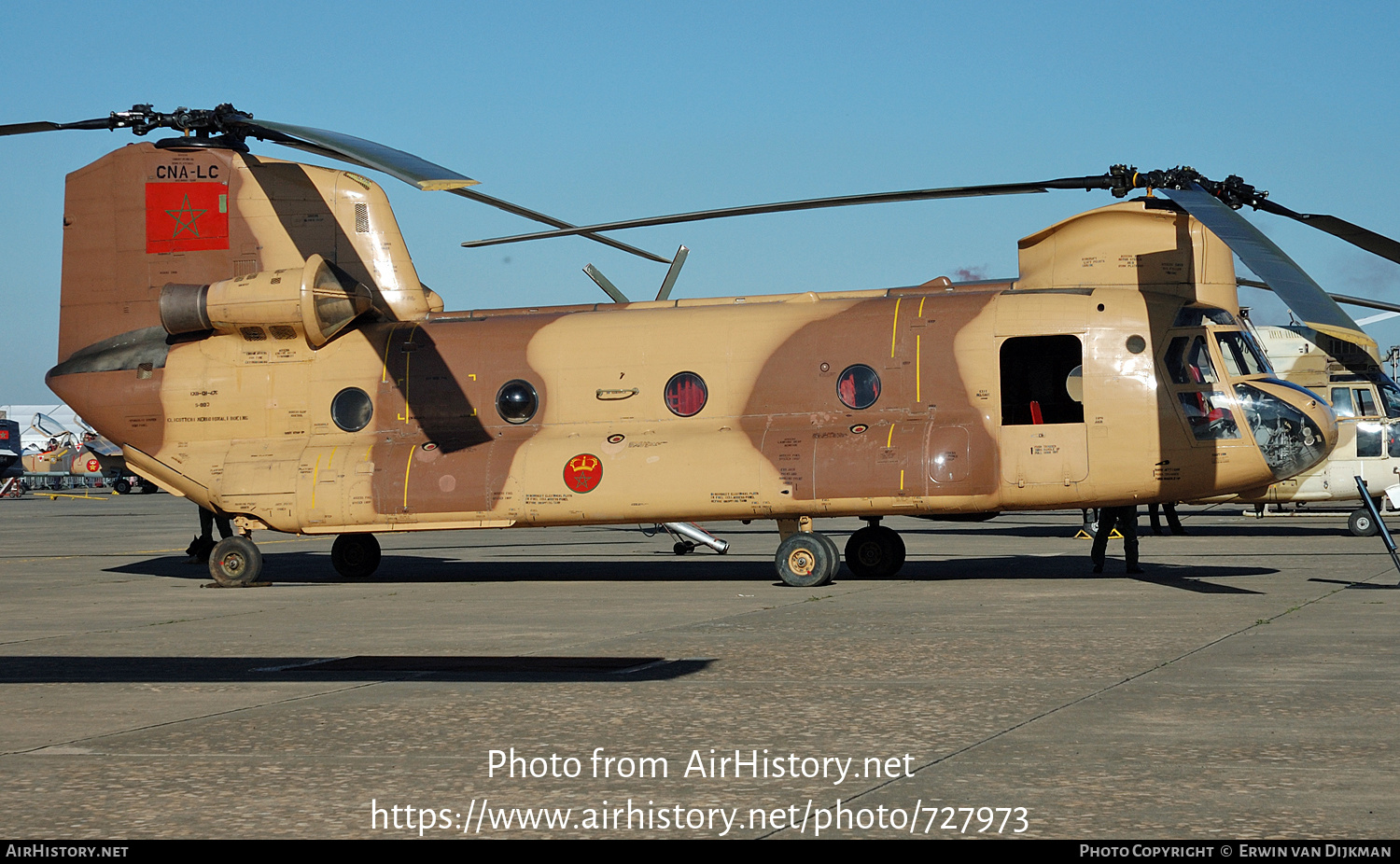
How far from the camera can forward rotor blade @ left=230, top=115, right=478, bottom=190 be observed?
13.2 m

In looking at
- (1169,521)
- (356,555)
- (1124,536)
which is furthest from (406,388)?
(1169,521)

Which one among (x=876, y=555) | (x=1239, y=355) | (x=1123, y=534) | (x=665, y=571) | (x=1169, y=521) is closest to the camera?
(x=1239, y=355)

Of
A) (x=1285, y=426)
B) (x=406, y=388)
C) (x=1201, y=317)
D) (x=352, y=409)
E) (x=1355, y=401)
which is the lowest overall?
(x=1285, y=426)

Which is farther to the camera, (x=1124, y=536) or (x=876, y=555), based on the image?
(x=876, y=555)

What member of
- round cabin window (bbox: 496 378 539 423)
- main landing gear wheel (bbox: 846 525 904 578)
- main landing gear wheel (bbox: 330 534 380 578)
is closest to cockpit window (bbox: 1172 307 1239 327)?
main landing gear wheel (bbox: 846 525 904 578)

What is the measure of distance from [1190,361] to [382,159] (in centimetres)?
995

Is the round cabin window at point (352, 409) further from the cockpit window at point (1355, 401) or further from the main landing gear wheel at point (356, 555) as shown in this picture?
the cockpit window at point (1355, 401)

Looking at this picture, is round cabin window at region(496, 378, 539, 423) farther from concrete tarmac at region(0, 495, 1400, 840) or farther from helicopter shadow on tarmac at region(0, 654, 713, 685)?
helicopter shadow on tarmac at region(0, 654, 713, 685)

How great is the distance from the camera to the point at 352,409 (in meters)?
18.8

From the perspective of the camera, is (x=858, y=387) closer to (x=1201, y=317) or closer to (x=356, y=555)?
(x=1201, y=317)

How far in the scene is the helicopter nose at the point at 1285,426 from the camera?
15.9 metres

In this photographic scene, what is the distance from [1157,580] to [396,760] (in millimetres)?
12833

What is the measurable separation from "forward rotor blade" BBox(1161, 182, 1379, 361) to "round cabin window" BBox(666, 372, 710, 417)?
6510 millimetres

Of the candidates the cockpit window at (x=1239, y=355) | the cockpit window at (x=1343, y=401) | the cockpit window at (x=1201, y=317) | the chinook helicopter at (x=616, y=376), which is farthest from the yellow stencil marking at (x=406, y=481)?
the cockpit window at (x=1343, y=401)
